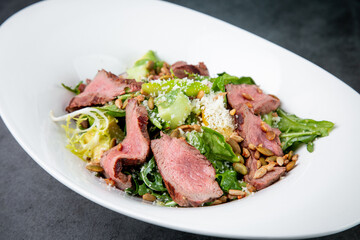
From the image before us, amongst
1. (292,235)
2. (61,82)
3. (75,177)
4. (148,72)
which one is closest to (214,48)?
(148,72)

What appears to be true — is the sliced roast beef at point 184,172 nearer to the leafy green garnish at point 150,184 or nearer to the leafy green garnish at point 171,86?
the leafy green garnish at point 150,184

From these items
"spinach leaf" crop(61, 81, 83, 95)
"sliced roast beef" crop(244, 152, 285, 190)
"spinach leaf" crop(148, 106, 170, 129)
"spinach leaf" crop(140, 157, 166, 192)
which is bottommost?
"spinach leaf" crop(61, 81, 83, 95)

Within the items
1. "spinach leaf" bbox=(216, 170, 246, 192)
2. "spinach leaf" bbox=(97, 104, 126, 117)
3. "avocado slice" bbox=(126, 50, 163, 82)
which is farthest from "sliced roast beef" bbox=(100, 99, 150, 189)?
"avocado slice" bbox=(126, 50, 163, 82)

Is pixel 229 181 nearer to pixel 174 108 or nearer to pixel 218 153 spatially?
pixel 218 153

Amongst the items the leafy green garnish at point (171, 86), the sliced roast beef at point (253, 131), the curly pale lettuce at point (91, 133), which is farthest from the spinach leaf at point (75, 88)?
the sliced roast beef at point (253, 131)

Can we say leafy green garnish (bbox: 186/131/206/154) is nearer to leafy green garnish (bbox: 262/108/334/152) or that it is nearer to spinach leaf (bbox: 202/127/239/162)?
spinach leaf (bbox: 202/127/239/162)
